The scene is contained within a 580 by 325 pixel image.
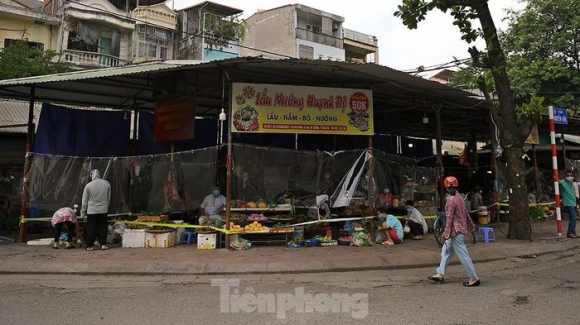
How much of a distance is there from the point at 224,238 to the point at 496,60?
7.74 m

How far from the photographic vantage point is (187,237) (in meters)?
9.85

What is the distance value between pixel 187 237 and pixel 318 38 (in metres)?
28.0

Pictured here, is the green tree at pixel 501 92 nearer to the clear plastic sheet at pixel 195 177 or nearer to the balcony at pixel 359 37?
the clear plastic sheet at pixel 195 177

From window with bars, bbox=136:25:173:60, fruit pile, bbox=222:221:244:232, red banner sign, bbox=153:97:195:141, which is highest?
window with bars, bbox=136:25:173:60

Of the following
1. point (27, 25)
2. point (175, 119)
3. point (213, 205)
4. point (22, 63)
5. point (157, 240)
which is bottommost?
point (157, 240)

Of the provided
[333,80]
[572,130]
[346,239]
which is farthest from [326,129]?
[572,130]

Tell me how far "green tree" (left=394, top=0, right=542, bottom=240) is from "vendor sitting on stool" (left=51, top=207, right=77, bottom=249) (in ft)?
29.2

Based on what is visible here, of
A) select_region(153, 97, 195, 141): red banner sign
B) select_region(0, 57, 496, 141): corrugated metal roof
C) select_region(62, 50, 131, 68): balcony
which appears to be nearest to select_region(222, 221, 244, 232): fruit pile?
select_region(153, 97, 195, 141): red banner sign

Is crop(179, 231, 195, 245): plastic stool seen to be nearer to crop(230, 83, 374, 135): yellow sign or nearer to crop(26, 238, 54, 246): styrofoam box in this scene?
crop(230, 83, 374, 135): yellow sign

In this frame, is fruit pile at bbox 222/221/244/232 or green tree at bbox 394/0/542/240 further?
green tree at bbox 394/0/542/240

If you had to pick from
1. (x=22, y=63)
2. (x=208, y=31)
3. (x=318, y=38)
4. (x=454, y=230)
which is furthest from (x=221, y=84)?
(x=318, y=38)

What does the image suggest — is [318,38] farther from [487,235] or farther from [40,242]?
[40,242]

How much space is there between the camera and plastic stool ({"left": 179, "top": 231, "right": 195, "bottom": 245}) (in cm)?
974

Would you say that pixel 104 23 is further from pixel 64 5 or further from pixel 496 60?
pixel 496 60
